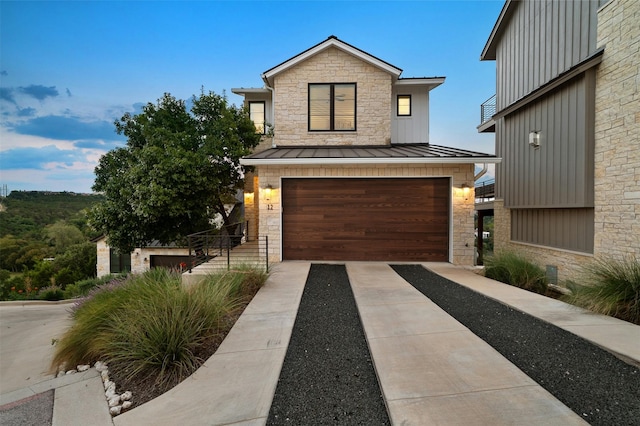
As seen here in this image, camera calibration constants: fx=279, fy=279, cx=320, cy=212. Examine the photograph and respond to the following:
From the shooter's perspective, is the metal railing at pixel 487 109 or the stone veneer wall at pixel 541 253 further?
the metal railing at pixel 487 109

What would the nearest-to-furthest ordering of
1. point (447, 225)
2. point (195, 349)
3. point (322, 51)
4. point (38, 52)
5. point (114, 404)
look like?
1. point (114, 404)
2. point (195, 349)
3. point (447, 225)
4. point (322, 51)
5. point (38, 52)

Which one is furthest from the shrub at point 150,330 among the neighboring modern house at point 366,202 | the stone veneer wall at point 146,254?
the stone veneer wall at point 146,254

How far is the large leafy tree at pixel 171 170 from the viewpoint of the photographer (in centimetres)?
891

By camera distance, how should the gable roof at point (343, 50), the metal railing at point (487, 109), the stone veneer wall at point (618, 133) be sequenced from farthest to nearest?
the metal railing at point (487, 109)
the gable roof at point (343, 50)
the stone veneer wall at point (618, 133)

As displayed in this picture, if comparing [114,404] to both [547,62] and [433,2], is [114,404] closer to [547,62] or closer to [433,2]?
[547,62]

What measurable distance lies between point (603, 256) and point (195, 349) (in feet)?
29.4

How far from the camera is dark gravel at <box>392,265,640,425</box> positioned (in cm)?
218

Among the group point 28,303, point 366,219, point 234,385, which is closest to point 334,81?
point 366,219

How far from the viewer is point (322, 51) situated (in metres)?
10.1

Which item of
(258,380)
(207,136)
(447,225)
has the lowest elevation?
(258,380)

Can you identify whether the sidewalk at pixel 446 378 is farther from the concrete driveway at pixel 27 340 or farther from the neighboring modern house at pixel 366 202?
the concrete driveway at pixel 27 340

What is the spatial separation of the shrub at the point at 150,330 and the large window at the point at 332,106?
7.25 m

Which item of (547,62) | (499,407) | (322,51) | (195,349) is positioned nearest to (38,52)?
(322,51)

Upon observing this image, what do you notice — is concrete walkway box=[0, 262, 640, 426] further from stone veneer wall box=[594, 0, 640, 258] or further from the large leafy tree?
the large leafy tree
